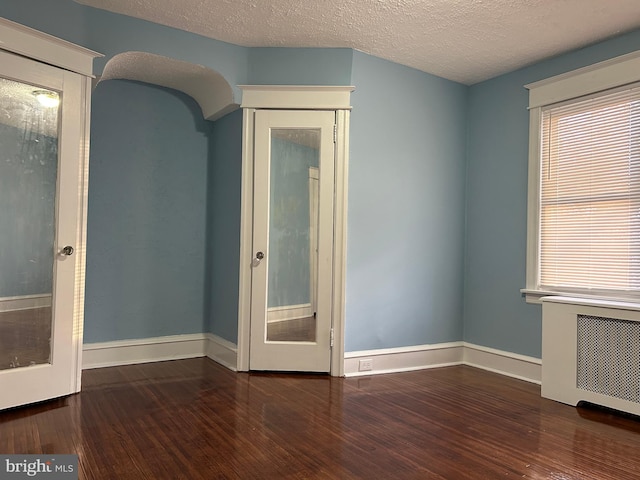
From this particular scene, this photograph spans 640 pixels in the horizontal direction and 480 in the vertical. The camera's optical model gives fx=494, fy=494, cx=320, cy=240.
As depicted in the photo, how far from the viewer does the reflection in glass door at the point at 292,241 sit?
12.9 ft

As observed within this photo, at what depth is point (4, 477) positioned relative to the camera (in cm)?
213

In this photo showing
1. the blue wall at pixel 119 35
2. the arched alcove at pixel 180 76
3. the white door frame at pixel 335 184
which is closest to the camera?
the blue wall at pixel 119 35

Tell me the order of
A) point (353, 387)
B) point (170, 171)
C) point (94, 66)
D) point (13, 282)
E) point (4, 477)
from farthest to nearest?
point (170, 171) → point (353, 387) → point (94, 66) → point (13, 282) → point (4, 477)

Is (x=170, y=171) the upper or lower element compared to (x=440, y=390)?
upper

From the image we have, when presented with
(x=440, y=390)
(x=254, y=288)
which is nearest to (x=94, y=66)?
(x=254, y=288)

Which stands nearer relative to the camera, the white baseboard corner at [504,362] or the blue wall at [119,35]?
the blue wall at [119,35]

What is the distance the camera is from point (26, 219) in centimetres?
305

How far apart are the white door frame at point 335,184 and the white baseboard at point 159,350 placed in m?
0.40

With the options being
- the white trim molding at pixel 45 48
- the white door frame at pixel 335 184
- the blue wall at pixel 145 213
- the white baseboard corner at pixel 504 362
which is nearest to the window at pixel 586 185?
the white baseboard corner at pixel 504 362

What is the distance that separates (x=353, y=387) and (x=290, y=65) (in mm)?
2548

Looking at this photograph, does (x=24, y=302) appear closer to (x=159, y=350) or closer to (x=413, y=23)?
(x=159, y=350)

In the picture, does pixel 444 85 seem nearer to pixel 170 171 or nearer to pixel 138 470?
pixel 170 171

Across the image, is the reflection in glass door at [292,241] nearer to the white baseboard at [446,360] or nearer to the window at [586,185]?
the white baseboard at [446,360]

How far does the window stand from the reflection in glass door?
1.69 metres
